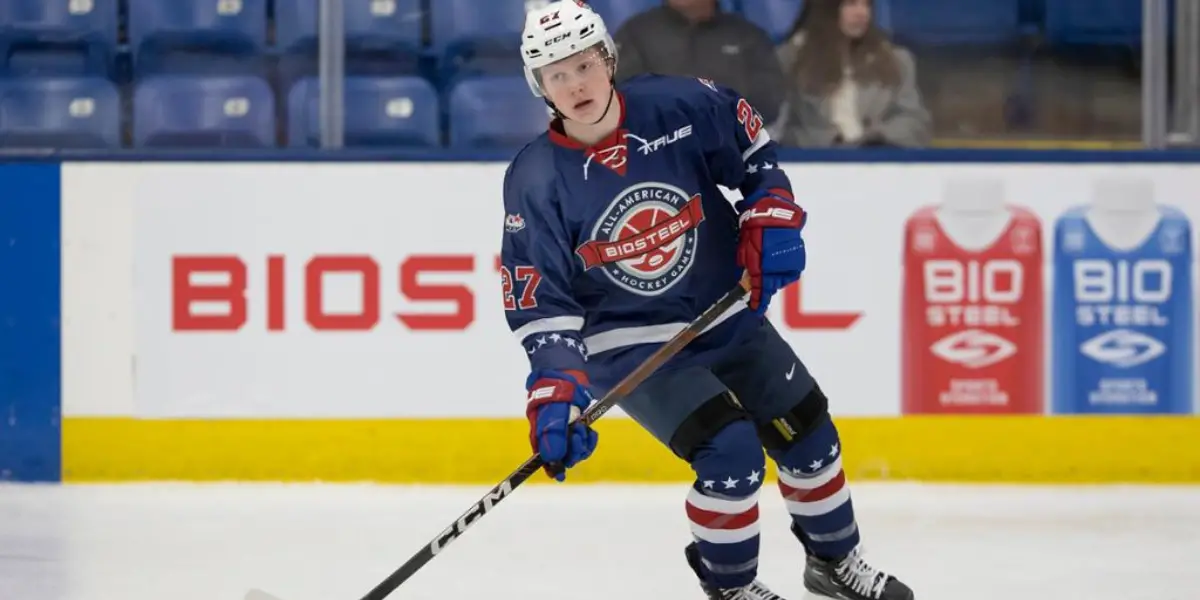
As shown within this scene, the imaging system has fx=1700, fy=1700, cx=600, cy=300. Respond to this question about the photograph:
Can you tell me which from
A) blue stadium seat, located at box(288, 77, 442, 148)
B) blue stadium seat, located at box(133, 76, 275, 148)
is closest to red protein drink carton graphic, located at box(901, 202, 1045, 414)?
blue stadium seat, located at box(288, 77, 442, 148)

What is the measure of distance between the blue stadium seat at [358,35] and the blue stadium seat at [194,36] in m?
0.07

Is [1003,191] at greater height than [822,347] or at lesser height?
greater

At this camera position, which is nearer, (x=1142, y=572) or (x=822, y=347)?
(x=1142, y=572)

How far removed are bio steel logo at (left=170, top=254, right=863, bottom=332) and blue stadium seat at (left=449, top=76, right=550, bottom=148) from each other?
34 cm

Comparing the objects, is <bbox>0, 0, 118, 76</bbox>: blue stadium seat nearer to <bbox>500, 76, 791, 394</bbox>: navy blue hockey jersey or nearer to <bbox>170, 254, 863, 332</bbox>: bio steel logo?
<bbox>170, 254, 863, 332</bbox>: bio steel logo

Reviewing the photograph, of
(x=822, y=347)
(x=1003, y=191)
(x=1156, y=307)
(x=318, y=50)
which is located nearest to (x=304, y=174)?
(x=318, y=50)

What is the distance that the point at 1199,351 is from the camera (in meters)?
4.31

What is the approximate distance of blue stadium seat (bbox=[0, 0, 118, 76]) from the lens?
4.50 meters

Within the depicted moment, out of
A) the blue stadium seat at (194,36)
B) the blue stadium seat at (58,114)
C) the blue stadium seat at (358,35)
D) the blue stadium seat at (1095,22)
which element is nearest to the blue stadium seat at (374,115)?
the blue stadium seat at (358,35)

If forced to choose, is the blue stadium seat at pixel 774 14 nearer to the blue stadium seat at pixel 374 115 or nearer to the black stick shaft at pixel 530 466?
the blue stadium seat at pixel 374 115

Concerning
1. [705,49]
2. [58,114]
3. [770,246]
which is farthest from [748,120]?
[58,114]

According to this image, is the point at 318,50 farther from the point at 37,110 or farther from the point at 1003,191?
the point at 1003,191

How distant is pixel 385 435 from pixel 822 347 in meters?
1.14

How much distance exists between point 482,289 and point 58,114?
1.23 m
